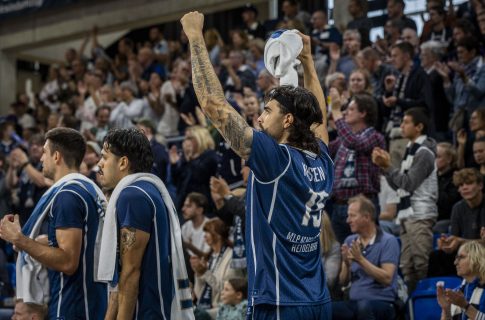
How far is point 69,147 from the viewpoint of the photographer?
16.6ft

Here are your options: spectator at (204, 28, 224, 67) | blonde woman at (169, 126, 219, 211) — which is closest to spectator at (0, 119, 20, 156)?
spectator at (204, 28, 224, 67)

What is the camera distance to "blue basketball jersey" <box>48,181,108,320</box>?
15.4 ft

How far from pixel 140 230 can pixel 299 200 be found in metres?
0.90

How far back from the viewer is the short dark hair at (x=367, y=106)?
835 centimetres

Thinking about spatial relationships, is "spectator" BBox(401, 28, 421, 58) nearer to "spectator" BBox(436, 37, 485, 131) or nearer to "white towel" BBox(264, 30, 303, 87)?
"spectator" BBox(436, 37, 485, 131)

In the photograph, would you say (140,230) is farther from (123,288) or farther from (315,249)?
(315,249)

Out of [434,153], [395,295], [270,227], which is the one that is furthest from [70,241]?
[434,153]

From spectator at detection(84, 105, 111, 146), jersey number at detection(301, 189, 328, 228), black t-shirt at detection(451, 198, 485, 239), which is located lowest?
black t-shirt at detection(451, 198, 485, 239)

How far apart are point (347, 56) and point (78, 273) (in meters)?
7.36

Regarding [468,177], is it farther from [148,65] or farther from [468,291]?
[148,65]

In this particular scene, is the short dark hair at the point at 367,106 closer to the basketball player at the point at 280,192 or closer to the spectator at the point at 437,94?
the spectator at the point at 437,94

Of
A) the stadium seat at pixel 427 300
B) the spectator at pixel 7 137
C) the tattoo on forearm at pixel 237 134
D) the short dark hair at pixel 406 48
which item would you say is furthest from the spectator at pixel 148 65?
the tattoo on forearm at pixel 237 134

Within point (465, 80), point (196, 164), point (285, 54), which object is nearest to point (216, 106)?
point (285, 54)

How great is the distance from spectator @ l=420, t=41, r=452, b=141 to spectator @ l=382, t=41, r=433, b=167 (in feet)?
0.95
